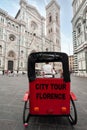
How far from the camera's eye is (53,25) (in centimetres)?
6650

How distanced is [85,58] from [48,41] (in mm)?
42055

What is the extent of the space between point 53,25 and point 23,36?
27946mm

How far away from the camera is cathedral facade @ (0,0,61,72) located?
39.5m

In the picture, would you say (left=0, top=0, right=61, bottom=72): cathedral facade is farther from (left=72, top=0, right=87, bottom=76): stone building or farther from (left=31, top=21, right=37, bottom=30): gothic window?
(left=72, top=0, right=87, bottom=76): stone building

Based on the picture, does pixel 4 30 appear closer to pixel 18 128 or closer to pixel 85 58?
pixel 85 58

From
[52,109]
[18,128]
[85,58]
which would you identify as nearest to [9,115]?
[18,128]

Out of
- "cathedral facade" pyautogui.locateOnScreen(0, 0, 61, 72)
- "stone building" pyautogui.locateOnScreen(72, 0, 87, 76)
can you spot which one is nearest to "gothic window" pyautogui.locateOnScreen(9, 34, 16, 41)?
"cathedral facade" pyautogui.locateOnScreen(0, 0, 61, 72)

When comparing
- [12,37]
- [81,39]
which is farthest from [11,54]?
[81,39]

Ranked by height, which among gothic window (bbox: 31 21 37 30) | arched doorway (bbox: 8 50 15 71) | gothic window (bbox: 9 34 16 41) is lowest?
arched doorway (bbox: 8 50 15 71)

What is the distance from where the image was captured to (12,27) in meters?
43.0

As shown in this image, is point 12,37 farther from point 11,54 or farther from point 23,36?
point 11,54

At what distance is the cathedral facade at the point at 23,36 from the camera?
1556 inches

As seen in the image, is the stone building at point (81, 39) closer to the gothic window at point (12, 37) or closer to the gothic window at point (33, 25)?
the gothic window at point (12, 37)

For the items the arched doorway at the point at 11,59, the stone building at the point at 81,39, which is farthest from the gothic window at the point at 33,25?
the stone building at the point at 81,39
